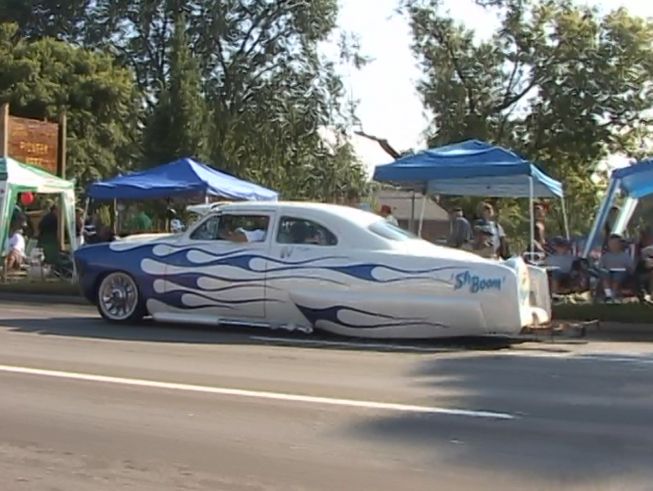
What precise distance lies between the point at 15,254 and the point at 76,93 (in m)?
18.9

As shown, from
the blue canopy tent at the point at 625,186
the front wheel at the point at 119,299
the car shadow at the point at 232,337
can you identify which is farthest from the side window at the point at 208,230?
the blue canopy tent at the point at 625,186

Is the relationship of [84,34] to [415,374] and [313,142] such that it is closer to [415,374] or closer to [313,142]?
[313,142]

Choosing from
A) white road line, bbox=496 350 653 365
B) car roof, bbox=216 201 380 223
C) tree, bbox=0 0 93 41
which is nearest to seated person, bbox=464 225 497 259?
car roof, bbox=216 201 380 223

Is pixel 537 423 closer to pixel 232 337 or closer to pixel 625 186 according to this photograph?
pixel 232 337

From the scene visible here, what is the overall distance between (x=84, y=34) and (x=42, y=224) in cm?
2570

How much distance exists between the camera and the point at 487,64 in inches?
1572

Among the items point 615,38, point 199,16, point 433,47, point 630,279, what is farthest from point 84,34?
point 630,279

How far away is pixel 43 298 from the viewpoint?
1842cm

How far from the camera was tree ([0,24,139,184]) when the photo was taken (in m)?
37.6

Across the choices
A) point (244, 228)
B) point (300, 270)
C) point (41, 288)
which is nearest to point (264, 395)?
point (300, 270)

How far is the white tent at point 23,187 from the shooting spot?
20.2 metres

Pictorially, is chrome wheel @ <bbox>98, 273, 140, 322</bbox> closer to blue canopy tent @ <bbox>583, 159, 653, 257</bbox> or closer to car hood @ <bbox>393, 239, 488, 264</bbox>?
car hood @ <bbox>393, 239, 488, 264</bbox>

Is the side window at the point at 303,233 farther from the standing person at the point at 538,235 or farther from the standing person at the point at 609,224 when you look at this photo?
the standing person at the point at 538,235

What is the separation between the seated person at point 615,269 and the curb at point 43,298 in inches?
329
